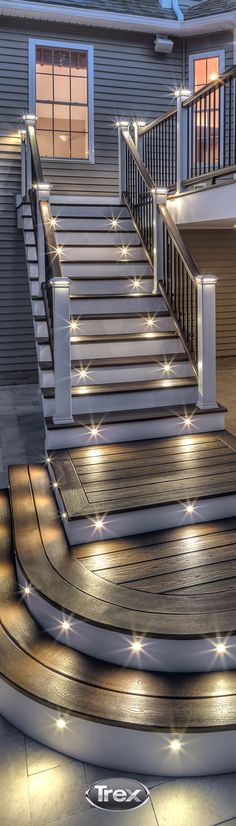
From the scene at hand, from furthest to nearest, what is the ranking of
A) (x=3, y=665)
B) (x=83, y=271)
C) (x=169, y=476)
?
(x=83, y=271) < (x=169, y=476) < (x=3, y=665)

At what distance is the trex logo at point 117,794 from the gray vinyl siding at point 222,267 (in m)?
6.98

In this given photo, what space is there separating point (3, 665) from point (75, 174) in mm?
7201

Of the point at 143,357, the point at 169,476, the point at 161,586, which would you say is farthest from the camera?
the point at 143,357

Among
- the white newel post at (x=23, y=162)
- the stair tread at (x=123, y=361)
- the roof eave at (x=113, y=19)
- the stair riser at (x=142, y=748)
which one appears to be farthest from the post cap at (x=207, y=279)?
the roof eave at (x=113, y=19)

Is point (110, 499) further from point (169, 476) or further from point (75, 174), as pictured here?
point (75, 174)

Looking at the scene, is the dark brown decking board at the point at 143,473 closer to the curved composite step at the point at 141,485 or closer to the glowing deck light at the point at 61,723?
the curved composite step at the point at 141,485

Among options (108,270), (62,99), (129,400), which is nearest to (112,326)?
(108,270)

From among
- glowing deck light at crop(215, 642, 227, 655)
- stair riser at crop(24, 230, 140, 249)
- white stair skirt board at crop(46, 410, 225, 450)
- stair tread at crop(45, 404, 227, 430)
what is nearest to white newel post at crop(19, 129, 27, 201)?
stair riser at crop(24, 230, 140, 249)

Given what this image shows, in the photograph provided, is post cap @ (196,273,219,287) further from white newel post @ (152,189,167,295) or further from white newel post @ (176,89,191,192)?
white newel post @ (176,89,191,192)

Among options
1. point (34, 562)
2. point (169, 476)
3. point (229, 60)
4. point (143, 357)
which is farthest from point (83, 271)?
point (229, 60)

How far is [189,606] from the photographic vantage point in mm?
2615

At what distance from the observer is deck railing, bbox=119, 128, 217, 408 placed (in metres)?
4.30

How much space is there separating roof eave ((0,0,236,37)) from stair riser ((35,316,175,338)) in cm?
494

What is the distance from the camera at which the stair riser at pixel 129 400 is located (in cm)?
427
